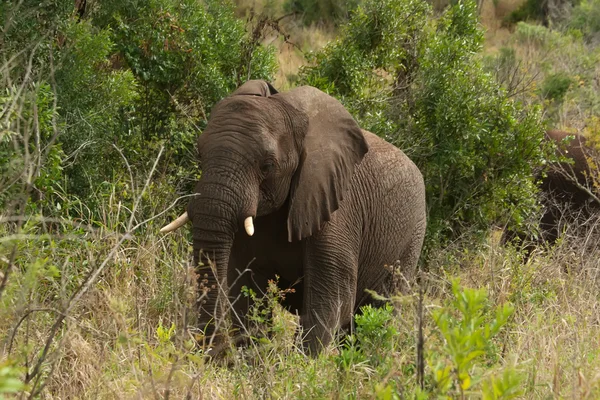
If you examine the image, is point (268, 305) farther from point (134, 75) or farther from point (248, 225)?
point (134, 75)

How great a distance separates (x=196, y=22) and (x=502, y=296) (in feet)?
10.7

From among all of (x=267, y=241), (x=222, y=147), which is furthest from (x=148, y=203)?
(x=222, y=147)

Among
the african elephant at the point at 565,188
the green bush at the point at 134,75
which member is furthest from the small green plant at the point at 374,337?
the african elephant at the point at 565,188

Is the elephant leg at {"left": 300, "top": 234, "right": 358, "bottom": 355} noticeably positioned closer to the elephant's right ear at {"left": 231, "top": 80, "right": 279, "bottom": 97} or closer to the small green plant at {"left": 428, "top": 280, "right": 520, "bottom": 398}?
the elephant's right ear at {"left": 231, "top": 80, "right": 279, "bottom": 97}

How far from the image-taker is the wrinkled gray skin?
18.0 feet

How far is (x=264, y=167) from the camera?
18.6 feet

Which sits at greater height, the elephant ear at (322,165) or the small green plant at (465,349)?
the small green plant at (465,349)

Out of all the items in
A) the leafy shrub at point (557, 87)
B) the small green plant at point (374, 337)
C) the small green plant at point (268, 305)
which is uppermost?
the small green plant at point (374, 337)

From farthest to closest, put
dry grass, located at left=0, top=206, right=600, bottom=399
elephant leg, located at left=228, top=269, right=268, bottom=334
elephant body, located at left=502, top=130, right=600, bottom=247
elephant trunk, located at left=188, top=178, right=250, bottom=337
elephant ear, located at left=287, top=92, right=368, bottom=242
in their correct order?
elephant body, located at left=502, top=130, right=600, bottom=247 → elephant leg, located at left=228, top=269, right=268, bottom=334 → elephant ear, located at left=287, top=92, right=368, bottom=242 → elephant trunk, located at left=188, top=178, right=250, bottom=337 → dry grass, located at left=0, top=206, right=600, bottom=399

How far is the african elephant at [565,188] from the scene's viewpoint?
31.3 ft

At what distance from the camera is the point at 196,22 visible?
27.5 feet

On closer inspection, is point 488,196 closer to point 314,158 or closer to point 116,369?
point 314,158

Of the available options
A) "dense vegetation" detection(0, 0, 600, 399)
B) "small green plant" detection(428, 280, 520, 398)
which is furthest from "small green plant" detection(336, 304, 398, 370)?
"small green plant" detection(428, 280, 520, 398)

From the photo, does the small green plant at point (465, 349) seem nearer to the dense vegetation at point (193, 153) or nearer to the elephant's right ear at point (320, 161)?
the dense vegetation at point (193, 153)
